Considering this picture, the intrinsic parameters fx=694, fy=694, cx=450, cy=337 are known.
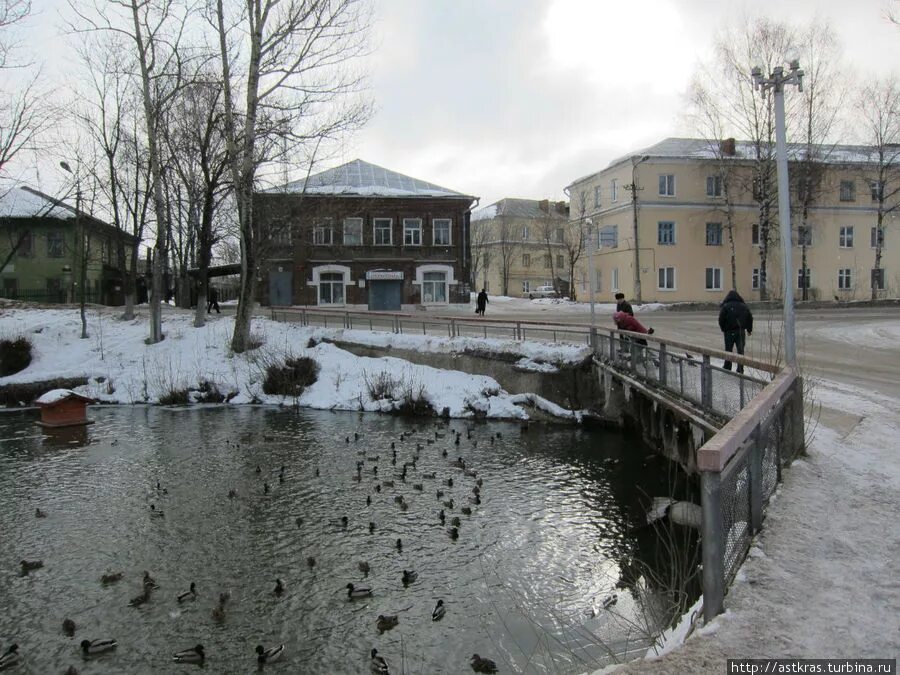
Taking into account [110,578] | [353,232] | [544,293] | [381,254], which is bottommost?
[110,578]

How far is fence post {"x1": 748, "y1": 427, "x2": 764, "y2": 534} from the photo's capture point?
17.8ft

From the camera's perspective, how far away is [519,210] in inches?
3253

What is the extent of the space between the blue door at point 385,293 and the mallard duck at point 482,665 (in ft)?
123

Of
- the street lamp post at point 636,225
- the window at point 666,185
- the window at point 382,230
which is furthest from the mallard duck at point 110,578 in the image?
the window at point 666,185

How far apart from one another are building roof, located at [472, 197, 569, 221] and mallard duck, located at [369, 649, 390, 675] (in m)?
75.2

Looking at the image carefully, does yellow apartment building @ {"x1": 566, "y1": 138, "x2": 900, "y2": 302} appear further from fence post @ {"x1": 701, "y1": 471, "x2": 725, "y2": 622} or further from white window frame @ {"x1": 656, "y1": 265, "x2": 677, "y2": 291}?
fence post @ {"x1": 701, "y1": 471, "x2": 725, "y2": 622}

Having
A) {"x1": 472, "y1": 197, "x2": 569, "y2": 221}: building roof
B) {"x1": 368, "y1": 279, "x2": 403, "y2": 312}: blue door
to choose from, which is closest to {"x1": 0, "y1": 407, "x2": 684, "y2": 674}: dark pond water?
{"x1": 368, "y1": 279, "x2": 403, "y2": 312}: blue door

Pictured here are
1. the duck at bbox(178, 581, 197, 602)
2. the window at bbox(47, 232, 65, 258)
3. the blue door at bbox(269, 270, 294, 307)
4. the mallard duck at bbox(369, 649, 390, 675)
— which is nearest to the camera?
the mallard duck at bbox(369, 649, 390, 675)

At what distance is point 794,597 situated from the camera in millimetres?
4504

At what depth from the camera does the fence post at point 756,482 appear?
5.44 m

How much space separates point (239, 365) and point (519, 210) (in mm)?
61345

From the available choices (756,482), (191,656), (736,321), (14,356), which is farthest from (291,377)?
(756,482)

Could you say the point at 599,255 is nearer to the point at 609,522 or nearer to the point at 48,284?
the point at 48,284

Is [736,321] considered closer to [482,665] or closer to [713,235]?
[482,665]
